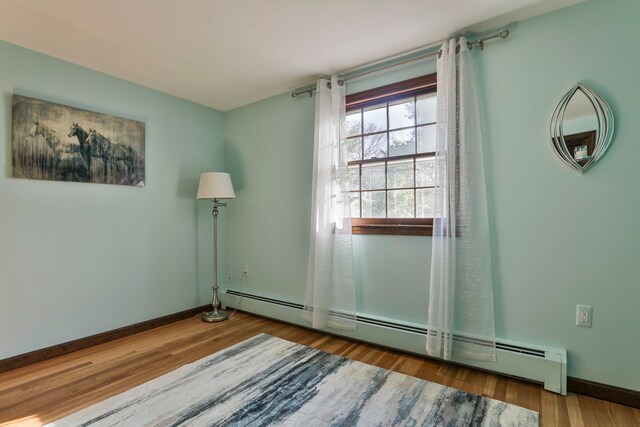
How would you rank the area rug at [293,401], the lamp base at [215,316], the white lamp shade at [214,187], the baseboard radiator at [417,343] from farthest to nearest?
the lamp base at [215,316] → the white lamp shade at [214,187] → the baseboard radiator at [417,343] → the area rug at [293,401]

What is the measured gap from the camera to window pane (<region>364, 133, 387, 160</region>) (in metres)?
2.71

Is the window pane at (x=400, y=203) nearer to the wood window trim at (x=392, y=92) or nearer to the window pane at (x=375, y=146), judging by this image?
the window pane at (x=375, y=146)

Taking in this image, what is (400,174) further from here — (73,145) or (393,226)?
(73,145)

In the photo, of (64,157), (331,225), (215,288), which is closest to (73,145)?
(64,157)

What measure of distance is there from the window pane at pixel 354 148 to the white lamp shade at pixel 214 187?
4.49 feet

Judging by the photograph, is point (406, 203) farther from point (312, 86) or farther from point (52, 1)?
point (52, 1)

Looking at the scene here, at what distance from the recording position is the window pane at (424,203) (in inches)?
97.0

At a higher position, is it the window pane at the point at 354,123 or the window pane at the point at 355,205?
the window pane at the point at 354,123

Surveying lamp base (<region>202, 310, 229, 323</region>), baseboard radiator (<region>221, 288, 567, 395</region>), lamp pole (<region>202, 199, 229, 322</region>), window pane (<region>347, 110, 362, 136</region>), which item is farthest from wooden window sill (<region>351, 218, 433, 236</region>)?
lamp base (<region>202, 310, 229, 323</region>)

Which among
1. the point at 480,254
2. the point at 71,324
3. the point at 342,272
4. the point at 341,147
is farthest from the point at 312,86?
the point at 71,324

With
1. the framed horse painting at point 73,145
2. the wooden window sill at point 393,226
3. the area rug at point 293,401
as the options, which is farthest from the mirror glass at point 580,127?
the framed horse painting at point 73,145

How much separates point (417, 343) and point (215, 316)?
218 cm

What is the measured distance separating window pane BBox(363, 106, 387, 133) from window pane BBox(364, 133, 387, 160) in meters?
0.07

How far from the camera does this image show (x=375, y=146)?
2762 mm
